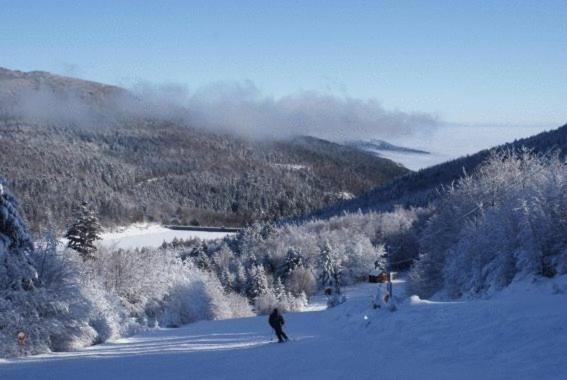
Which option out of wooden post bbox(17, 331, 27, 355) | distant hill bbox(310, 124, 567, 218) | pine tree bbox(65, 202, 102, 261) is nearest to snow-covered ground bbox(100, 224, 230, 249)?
distant hill bbox(310, 124, 567, 218)

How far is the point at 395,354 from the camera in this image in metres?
12.4

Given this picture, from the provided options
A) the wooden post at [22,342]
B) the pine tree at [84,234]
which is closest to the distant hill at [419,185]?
the pine tree at [84,234]

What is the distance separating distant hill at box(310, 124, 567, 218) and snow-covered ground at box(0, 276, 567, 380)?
353ft

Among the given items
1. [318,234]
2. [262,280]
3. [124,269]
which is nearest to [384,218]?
[318,234]

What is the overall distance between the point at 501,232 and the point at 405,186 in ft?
400

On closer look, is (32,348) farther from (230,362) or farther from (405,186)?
(405,186)

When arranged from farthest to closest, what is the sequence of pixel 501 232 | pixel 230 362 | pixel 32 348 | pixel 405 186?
pixel 405 186 < pixel 501 232 < pixel 32 348 < pixel 230 362

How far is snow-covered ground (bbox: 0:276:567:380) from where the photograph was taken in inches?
396

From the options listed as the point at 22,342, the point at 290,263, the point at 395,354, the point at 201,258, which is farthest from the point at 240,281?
the point at 395,354

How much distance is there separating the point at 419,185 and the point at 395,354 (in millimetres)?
135497

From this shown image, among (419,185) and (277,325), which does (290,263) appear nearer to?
(277,325)

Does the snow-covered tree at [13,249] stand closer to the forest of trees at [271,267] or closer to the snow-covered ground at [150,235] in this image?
the forest of trees at [271,267]

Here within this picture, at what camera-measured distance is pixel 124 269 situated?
4300 centimetres

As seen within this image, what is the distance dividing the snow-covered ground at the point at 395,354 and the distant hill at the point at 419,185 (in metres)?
108
